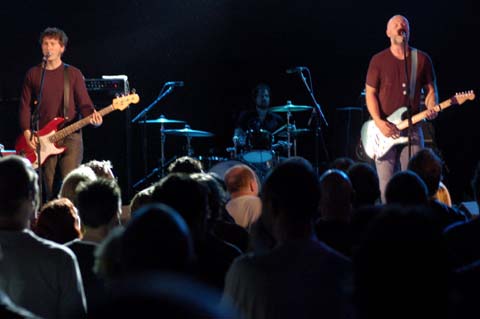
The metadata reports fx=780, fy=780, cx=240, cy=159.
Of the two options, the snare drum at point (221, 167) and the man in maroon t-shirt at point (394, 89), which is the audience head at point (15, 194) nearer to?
the man in maroon t-shirt at point (394, 89)

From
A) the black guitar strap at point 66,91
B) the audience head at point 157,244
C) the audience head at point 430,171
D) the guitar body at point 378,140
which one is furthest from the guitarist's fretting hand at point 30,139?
the audience head at point 157,244

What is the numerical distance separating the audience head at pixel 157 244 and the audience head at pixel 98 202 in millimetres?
2041

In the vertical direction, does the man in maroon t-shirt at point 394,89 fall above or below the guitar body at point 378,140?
above

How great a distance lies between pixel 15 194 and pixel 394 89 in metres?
5.79

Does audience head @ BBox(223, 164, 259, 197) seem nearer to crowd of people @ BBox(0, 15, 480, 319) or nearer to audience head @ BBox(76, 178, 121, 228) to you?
crowd of people @ BBox(0, 15, 480, 319)

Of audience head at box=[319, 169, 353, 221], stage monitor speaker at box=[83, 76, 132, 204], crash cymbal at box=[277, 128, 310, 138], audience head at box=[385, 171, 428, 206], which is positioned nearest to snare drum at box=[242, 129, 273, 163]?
crash cymbal at box=[277, 128, 310, 138]

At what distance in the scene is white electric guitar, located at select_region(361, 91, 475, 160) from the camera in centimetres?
824

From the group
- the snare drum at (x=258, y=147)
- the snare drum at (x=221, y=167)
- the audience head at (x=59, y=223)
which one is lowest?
the snare drum at (x=221, y=167)

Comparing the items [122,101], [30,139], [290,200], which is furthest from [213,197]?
[122,101]

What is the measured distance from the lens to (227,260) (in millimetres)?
3504

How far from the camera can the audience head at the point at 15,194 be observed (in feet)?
10.3

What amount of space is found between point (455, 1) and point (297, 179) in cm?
1016

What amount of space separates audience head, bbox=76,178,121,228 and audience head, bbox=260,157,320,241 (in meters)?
1.25

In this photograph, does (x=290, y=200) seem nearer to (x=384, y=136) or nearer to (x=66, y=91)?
(x=384, y=136)
